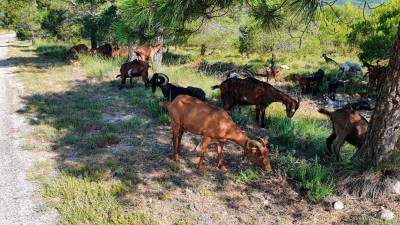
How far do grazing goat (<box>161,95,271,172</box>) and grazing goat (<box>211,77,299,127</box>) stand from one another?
2.76 meters

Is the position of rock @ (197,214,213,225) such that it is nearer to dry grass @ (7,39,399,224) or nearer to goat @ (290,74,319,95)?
dry grass @ (7,39,399,224)

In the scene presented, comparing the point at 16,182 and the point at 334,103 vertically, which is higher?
the point at 334,103

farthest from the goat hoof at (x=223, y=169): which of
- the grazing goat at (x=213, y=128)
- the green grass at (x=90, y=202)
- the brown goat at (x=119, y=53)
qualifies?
the brown goat at (x=119, y=53)

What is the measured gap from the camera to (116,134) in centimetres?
874

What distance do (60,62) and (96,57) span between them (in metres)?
2.73

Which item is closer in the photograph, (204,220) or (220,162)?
(204,220)

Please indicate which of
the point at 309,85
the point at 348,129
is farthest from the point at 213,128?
the point at 309,85

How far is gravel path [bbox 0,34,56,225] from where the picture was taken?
5.54m

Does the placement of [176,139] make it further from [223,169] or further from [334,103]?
[334,103]

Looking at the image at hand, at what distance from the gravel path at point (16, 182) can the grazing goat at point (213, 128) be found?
99.1 inches

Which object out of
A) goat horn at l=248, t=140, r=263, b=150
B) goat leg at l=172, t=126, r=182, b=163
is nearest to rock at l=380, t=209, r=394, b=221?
goat horn at l=248, t=140, r=263, b=150

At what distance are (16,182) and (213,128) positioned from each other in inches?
129

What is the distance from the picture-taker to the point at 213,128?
670 cm

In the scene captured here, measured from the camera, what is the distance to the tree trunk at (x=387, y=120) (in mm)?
5500
